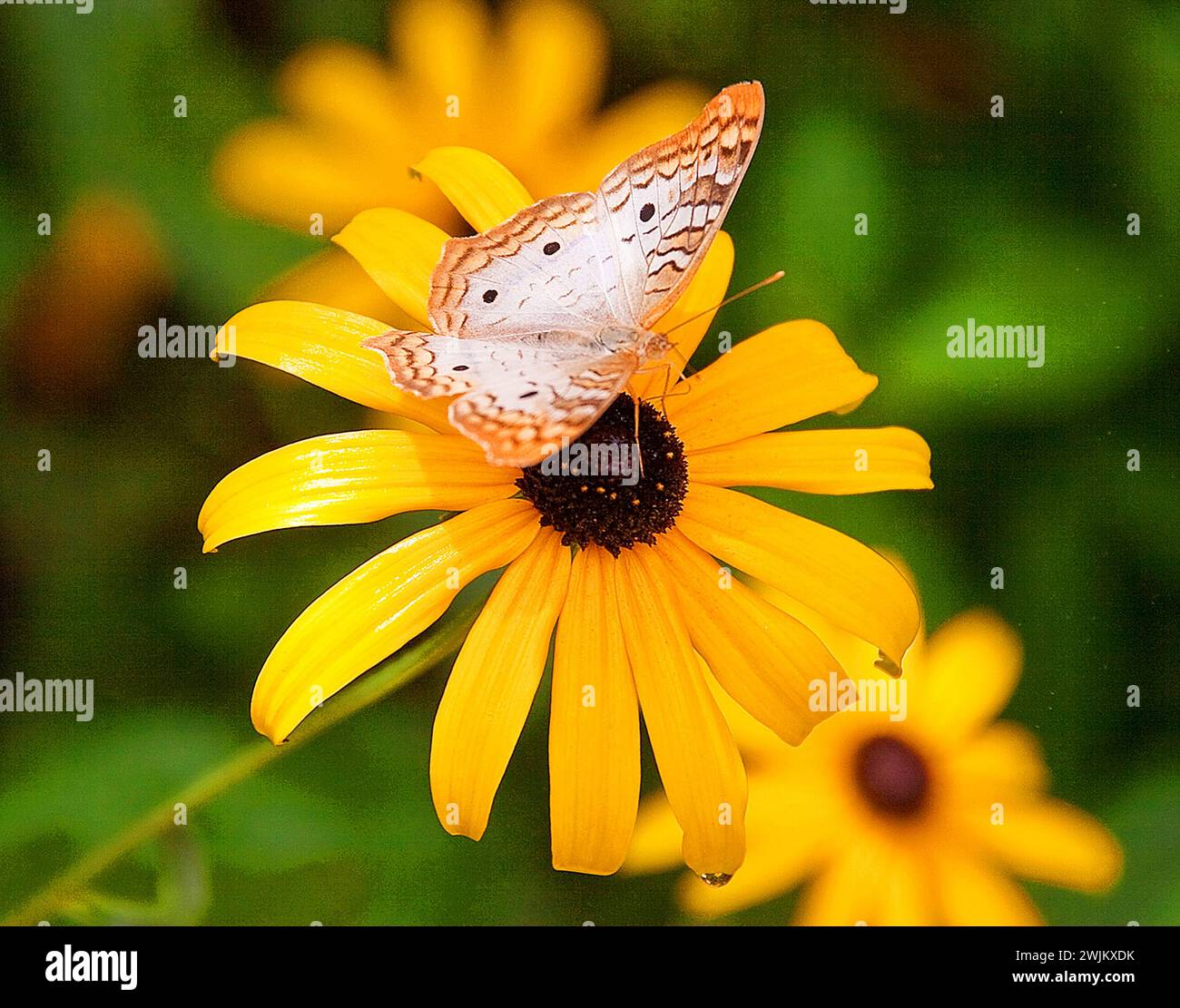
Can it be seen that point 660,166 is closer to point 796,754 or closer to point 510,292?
point 510,292

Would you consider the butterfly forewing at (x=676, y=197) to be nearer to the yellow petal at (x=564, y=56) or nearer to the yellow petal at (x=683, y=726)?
the yellow petal at (x=683, y=726)

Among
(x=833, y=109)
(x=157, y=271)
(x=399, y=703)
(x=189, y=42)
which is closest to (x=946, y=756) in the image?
(x=399, y=703)

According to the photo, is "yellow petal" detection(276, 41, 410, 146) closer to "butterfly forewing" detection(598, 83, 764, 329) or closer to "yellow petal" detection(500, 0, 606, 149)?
"yellow petal" detection(500, 0, 606, 149)

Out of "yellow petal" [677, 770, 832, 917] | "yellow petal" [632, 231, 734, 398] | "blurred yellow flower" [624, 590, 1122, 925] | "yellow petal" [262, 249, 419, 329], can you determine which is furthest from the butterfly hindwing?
"yellow petal" [677, 770, 832, 917]

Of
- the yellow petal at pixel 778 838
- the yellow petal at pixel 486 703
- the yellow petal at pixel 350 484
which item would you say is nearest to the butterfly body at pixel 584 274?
the yellow petal at pixel 350 484

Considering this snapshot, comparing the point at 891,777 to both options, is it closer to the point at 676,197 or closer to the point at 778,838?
the point at 778,838
